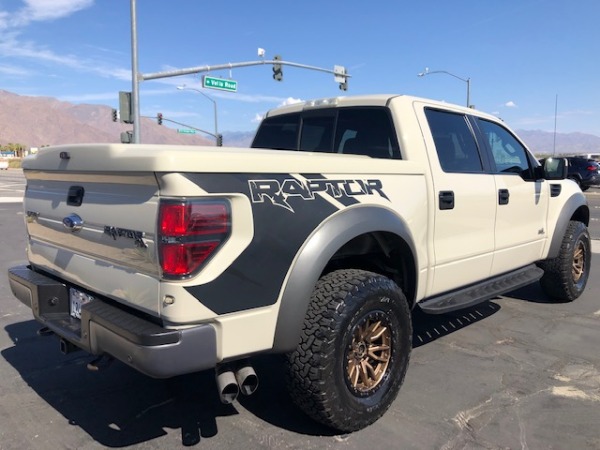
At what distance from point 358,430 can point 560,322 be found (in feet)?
10.2

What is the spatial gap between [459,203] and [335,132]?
1.14 m

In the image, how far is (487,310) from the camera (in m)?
5.55

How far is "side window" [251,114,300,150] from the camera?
4586 mm

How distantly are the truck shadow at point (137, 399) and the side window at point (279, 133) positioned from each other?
1.86 m

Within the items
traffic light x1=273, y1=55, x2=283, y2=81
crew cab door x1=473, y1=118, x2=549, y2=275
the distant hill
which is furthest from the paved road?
the distant hill

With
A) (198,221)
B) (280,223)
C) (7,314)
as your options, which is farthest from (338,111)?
(7,314)

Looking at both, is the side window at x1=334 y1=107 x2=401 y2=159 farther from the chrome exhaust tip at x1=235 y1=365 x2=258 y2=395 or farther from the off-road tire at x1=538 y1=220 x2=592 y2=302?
the off-road tire at x1=538 y1=220 x2=592 y2=302

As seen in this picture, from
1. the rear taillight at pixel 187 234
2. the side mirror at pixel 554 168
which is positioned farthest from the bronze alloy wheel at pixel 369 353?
the side mirror at pixel 554 168

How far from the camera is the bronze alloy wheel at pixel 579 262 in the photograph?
19.2ft

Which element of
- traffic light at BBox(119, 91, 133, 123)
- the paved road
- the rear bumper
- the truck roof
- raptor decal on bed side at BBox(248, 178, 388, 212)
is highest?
traffic light at BBox(119, 91, 133, 123)

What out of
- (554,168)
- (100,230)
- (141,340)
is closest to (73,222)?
(100,230)

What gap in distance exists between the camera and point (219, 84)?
24672 mm

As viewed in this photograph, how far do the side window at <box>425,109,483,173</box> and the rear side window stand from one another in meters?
0.37

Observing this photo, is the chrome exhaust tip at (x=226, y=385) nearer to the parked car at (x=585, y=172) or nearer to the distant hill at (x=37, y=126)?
the parked car at (x=585, y=172)
